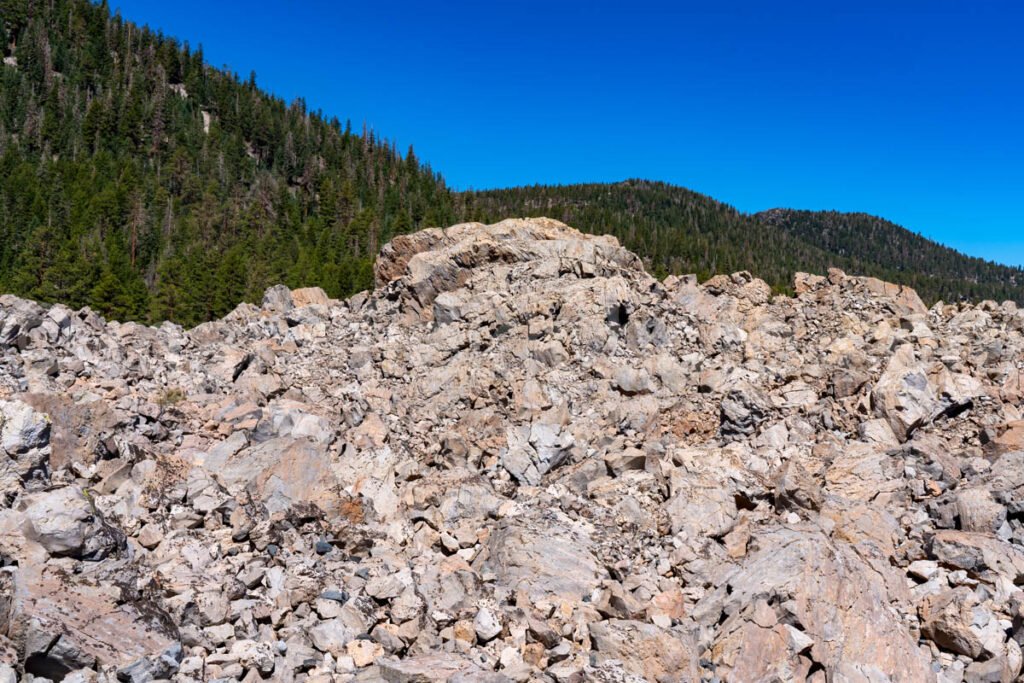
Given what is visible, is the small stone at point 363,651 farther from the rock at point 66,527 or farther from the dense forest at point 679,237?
the dense forest at point 679,237

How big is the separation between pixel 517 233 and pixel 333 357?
356 inches

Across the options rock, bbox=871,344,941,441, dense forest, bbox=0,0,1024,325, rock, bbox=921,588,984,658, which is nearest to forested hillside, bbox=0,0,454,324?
dense forest, bbox=0,0,1024,325

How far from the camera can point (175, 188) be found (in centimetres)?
8031

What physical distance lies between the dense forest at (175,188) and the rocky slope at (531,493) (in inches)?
1050

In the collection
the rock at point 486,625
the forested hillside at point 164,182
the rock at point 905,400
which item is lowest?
the rock at point 486,625

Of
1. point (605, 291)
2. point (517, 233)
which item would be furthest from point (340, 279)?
point (605, 291)

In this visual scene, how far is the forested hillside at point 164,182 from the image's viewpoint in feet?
151

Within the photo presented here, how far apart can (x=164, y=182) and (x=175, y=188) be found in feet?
6.08

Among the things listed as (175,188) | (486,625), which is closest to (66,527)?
(486,625)

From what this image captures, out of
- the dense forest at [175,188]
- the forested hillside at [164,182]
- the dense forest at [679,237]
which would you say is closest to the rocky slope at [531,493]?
the forested hillside at [164,182]

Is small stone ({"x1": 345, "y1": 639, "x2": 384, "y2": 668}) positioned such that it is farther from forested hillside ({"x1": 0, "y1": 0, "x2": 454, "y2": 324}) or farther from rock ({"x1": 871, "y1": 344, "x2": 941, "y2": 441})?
forested hillside ({"x1": 0, "y1": 0, "x2": 454, "y2": 324})

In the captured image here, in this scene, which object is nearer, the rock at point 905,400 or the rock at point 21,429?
the rock at point 21,429

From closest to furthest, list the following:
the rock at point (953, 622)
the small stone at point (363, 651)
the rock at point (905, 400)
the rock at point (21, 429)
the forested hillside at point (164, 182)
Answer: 1. the small stone at point (363, 651)
2. the rock at point (953, 622)
3. the rock at point (21, 429)
4. the rock at point (905, 400)
5. the forested hillside at point (164, 182)

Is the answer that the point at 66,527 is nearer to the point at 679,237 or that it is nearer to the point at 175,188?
the point at 175,188
